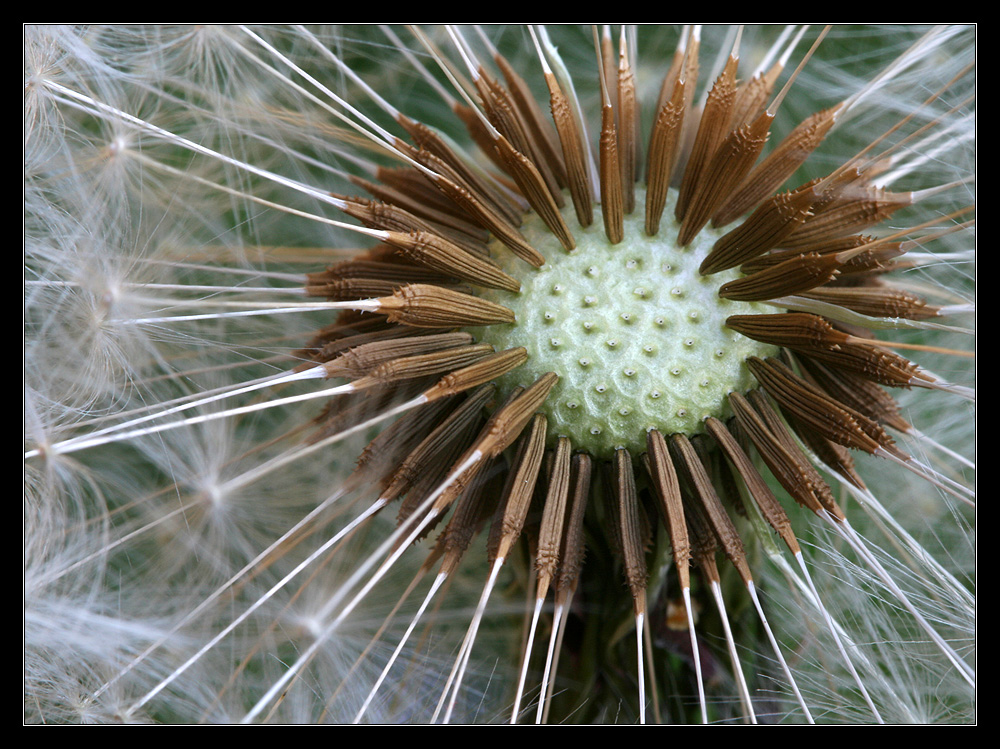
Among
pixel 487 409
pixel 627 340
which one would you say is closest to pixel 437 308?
pixel 487 409

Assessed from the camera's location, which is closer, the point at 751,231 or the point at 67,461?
the point at 751,231

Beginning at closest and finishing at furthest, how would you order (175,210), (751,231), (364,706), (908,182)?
(751,231) → (364,706) → (175,210) → (908,182)

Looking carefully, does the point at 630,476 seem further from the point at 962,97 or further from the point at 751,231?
the point at 962,97

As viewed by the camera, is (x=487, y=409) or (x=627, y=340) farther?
(x=487, y=409)

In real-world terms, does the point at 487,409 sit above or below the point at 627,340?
below

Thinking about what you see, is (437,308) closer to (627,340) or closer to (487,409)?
(487,409)

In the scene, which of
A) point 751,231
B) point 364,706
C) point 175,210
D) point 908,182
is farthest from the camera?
point 908,182

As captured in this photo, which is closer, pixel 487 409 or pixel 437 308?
pixel 437 308

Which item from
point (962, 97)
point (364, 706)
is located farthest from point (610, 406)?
point (962, 97)
